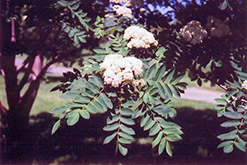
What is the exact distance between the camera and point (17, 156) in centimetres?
437

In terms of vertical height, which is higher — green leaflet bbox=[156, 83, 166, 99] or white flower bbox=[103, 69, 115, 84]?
white flower bbox=[103, 69, 115, 84]

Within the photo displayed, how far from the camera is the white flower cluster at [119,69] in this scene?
1.68m

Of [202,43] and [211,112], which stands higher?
[202,43]

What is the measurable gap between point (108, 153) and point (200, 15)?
3.55m

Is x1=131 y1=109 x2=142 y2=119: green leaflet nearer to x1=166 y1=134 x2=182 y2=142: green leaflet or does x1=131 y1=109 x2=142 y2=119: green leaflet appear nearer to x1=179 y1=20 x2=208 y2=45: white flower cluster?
x1=166 y1=134 x2=182 y2=142: green leaflet

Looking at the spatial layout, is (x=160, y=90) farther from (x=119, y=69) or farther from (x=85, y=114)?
(x=85, y=114)

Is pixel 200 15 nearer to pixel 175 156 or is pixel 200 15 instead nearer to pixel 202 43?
pixel 202 43

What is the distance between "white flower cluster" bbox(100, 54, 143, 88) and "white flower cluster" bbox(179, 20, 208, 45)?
787 millimetres

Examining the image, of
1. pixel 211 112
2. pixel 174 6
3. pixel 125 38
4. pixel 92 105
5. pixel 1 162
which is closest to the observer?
pixel 92 105

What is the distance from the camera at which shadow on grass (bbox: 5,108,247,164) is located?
190 inches

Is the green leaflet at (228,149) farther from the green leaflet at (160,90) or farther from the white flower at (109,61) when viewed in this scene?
the white flower at (109,61)

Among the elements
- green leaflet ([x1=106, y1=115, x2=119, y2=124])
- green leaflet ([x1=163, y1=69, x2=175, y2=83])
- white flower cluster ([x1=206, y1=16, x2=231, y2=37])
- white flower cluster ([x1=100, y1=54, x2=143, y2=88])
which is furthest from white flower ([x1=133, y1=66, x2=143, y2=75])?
white flower cluster ([x1=206, y1=16, x2=231, y2=37])

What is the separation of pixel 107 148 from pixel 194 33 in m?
3.83

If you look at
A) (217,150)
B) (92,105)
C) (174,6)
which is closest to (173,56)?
(92,105)
